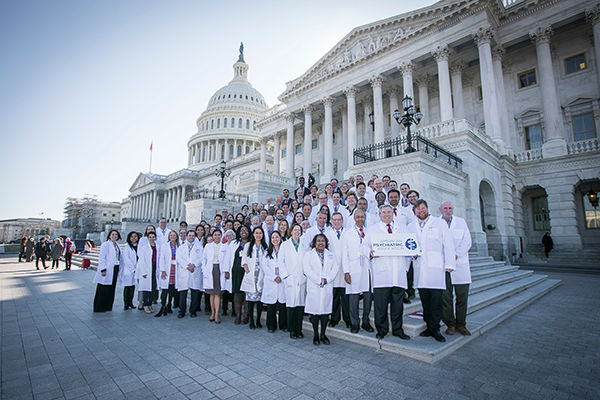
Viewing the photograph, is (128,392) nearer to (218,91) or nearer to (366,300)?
(366,300)

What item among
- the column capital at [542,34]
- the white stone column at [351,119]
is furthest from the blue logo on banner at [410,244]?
the column capital at [542,34]

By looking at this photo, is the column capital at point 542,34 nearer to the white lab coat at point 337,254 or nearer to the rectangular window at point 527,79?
the rectangular window at point 527,79

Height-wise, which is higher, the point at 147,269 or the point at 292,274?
the point at 292,274

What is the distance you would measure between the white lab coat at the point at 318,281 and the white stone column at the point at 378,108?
2145 cm

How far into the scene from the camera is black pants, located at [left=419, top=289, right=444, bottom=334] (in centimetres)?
533

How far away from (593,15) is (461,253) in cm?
2530

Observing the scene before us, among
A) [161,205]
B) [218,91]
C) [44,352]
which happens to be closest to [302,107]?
[44,352]

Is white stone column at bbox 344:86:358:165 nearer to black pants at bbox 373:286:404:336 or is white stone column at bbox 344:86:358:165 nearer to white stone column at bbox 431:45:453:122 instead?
white stone column at bbox 431:45:453:122

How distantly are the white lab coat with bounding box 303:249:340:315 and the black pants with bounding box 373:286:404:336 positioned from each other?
0.84 metres

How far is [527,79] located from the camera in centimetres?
2450

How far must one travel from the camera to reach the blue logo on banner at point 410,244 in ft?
17.4

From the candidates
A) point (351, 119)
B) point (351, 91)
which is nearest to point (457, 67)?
point (351, 91)

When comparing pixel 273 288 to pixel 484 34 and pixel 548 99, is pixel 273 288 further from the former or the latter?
pixel 548 99

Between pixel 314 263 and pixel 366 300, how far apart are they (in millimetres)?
1315
